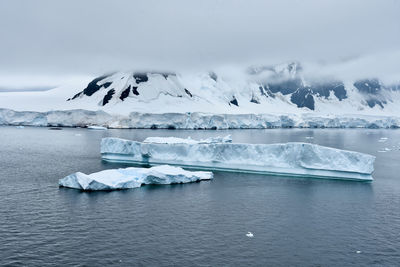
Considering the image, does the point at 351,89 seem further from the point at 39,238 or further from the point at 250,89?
the point at 39,238

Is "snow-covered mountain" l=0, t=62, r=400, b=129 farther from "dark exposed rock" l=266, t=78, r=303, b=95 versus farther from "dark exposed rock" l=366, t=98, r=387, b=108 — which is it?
"dark exposed rock" l=366, t=98, r=387, b=108

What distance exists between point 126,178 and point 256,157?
12131 millimetres

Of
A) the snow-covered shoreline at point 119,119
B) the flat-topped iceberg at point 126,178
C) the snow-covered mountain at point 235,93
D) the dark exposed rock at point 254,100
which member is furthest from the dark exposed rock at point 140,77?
the flat-topped iceberg at point 126,178

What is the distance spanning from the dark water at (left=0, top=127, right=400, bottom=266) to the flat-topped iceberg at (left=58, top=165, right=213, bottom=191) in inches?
32.2

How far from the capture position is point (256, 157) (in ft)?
105

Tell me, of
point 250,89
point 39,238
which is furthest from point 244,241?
point 250,89

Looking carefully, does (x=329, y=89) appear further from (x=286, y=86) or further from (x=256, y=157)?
(x=256, y=157)

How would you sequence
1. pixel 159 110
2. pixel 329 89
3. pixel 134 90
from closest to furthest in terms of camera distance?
pixel 159 110, pixel 134 90, pixel 329 89

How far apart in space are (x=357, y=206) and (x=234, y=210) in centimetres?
729

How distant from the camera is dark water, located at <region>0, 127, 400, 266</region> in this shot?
1399 cm

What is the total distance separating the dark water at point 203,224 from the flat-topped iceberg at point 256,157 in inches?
68.9

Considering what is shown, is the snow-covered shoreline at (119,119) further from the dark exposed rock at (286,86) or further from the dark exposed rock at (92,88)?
the dark exposed rock at (286,86)

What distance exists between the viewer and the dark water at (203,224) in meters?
14.0

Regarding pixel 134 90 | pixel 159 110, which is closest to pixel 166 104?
pixel 159 110
